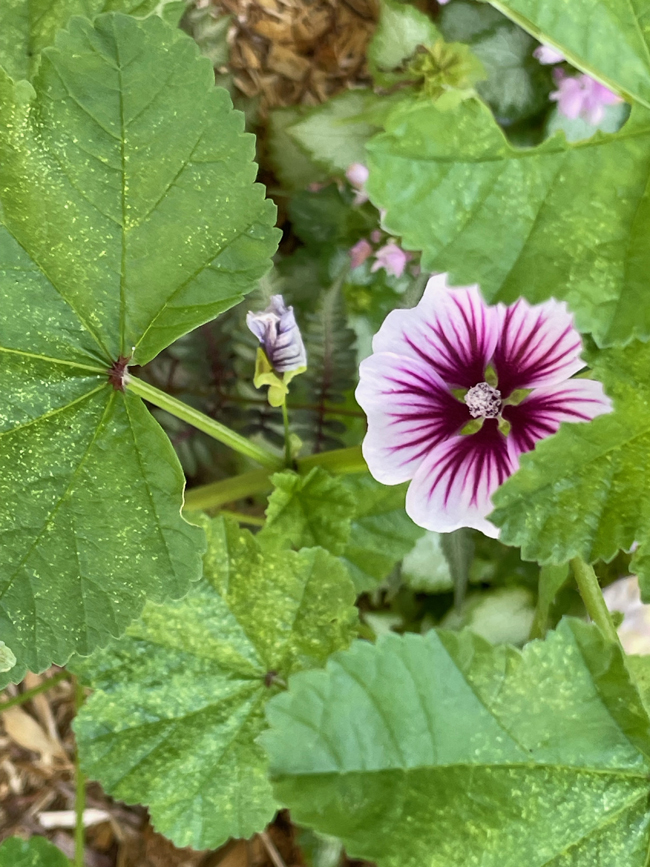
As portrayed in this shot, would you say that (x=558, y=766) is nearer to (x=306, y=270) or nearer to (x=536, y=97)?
(x=306, y=270)

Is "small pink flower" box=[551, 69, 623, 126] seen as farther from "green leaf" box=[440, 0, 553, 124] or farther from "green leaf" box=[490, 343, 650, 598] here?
"green leaf" box=[490, 343, 650, 598]

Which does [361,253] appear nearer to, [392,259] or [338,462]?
[392,259]

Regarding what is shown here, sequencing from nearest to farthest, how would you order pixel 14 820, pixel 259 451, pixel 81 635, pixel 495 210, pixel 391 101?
pixel 495 210, pixel 81 635, pixel 259 451, pixel 391 101, pixel 14 820

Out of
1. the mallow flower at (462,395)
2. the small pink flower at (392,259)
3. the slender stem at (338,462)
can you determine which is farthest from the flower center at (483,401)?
the small pink flower at (392,259)

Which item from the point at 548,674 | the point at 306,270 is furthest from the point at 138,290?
the point at 306,270

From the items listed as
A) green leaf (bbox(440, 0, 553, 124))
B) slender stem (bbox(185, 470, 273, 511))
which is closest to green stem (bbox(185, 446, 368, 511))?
slender stem (bbox(185, 470, 273, 511))

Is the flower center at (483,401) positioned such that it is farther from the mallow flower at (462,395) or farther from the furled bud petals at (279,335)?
the furled bud petals at (279,335)

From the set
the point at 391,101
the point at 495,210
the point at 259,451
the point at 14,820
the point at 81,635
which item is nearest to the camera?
the point at 495,210
